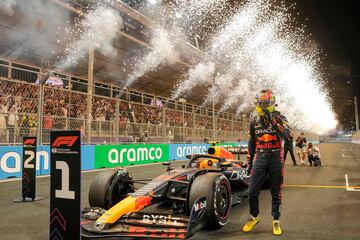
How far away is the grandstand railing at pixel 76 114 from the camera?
30.3ft

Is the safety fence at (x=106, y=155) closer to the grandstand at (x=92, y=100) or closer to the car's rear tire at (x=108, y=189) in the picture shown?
the grandstand at (x=92, y=100)

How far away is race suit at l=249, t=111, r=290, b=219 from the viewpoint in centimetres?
446

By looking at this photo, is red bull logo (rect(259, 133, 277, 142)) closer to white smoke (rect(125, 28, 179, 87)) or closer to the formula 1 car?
the formula 1 car

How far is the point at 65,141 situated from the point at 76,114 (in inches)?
337

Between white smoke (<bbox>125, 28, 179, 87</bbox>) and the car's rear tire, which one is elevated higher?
white smoke (<bbox>125, 28, 179, 87</bbox>)

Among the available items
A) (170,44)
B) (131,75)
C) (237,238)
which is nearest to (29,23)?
(131,75)

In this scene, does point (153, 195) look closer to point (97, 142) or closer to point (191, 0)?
point (97, 142)

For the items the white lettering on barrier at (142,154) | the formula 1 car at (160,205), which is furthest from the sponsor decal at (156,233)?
the white lettering on barrier at (142,154)

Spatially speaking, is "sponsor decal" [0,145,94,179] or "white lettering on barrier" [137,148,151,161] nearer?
"sponsor decal" [0,145,94,179]

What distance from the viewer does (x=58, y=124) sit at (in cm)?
1064

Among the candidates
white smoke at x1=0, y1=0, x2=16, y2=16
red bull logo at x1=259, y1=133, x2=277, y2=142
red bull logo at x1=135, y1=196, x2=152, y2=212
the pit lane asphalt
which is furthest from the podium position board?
white smoke at x1=0, y1=0, x2=16, y2=16

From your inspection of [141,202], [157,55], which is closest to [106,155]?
[141,202]

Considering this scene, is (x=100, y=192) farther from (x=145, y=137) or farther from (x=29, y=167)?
(x=145, y=137)

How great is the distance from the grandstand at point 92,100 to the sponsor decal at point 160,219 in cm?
671
